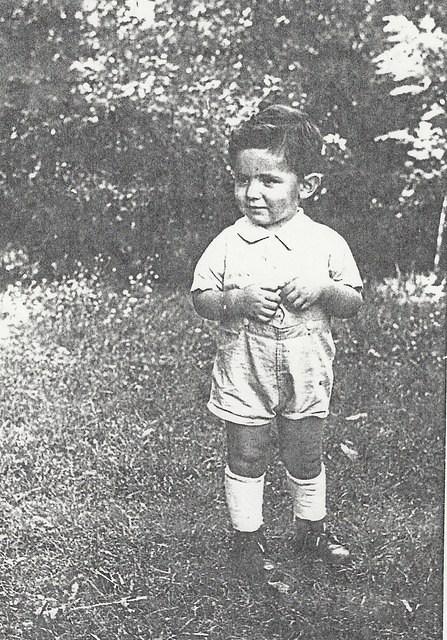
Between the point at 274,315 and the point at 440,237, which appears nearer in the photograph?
the point at 274,315

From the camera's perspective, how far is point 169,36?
1570 mm

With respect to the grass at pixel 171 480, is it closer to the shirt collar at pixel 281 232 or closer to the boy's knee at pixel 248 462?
the boy's knee at pixel 248 462

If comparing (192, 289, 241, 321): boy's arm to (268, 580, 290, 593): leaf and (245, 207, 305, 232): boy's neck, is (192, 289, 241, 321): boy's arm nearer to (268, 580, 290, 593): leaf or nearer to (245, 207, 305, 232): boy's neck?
(245, 207, 305, 232): boy's neck

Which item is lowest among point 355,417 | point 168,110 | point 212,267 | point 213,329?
point 355,417

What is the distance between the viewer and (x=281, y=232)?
150cm

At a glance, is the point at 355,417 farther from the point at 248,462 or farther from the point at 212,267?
the point at 212,267

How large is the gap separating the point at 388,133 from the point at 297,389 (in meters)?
0.45

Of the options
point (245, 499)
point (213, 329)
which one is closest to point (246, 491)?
point (245, 499)

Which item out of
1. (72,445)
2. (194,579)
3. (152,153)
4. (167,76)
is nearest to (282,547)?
(194,579)

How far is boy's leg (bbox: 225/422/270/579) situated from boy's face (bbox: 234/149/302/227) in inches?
13.7

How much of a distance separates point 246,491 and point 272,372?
21 cm

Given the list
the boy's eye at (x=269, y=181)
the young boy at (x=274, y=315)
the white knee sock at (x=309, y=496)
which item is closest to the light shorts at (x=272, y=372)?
the young boy at (x=274, y=315)

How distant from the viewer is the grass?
154 cm

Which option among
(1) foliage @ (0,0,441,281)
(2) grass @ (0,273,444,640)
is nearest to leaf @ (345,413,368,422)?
(2) grass @ (0,273,444,640)
